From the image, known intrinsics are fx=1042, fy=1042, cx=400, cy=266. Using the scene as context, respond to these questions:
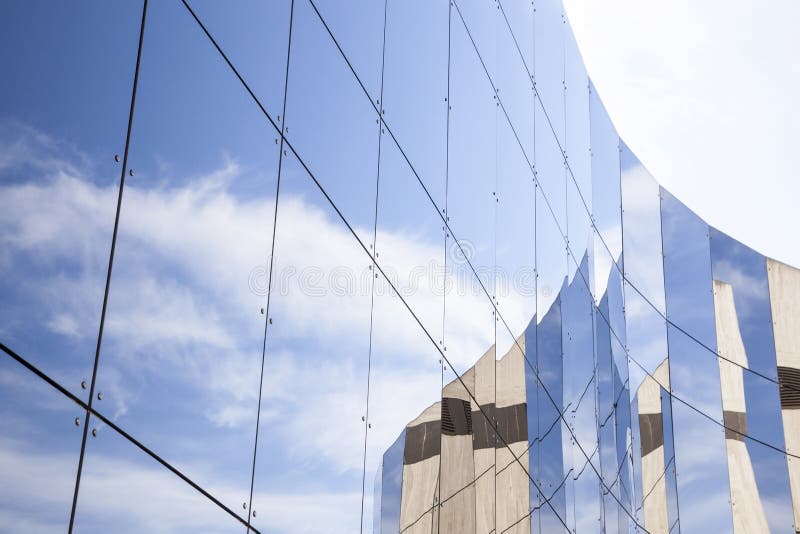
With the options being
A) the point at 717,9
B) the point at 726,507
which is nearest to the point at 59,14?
the point at 726,507

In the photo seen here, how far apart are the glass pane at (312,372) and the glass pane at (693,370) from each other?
14.9 metres

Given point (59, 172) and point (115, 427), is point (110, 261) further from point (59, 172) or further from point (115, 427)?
point (115, 427)

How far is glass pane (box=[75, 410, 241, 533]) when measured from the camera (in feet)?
11.6

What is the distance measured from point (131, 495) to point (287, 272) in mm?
1832

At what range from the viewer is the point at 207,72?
4.72m

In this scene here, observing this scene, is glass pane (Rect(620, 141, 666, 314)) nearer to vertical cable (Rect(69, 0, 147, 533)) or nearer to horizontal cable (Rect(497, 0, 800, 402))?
horizontal cable (Rect(497, 0, 800, 402))

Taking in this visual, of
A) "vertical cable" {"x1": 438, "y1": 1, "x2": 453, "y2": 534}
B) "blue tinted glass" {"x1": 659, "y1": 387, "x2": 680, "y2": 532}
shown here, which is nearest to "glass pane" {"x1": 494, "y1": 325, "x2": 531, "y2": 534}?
"vertical cable" {"x1": 438, "y1": 1, "x2": 453, "y2": 534}

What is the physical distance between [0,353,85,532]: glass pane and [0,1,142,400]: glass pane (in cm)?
9

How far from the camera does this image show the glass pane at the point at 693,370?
1981cm

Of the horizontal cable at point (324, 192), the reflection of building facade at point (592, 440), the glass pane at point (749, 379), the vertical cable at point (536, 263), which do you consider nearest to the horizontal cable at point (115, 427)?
the horizontal cable at point (324, 192)

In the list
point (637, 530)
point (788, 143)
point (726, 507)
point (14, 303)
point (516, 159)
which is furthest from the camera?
point (788, 143)

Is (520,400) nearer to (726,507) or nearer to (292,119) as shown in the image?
(292,119)

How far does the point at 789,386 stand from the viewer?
20.3 metres

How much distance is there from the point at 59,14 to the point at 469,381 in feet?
20.7
